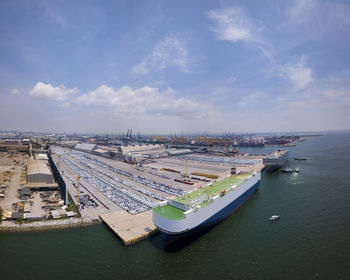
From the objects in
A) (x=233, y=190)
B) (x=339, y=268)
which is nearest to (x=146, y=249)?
(x=233, y=190)

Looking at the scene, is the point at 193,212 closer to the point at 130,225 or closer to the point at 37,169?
the point at 130,225

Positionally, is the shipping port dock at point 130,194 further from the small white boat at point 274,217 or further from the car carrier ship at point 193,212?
the small white boat at point 274,217

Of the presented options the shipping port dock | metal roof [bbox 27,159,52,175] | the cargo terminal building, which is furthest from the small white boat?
metal roof [bbox 27,159,52,175]

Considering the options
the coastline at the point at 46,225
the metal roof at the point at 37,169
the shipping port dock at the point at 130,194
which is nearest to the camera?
the coastline at the point at 46,225

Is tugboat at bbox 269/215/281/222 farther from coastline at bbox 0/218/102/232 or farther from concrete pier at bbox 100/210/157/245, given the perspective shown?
coastline at bbox 0/218/102/232

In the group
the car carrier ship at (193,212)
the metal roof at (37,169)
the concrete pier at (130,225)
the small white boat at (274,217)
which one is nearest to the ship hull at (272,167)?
the car carrier ship at (193,212)

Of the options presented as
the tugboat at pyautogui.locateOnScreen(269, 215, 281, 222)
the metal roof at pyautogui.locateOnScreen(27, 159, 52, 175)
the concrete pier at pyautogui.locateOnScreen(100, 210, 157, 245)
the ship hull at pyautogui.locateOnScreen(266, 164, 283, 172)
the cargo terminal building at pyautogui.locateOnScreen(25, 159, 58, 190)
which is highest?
the metal roof at pyautogui.locateOnScreen(27, 159, 52, 175)
